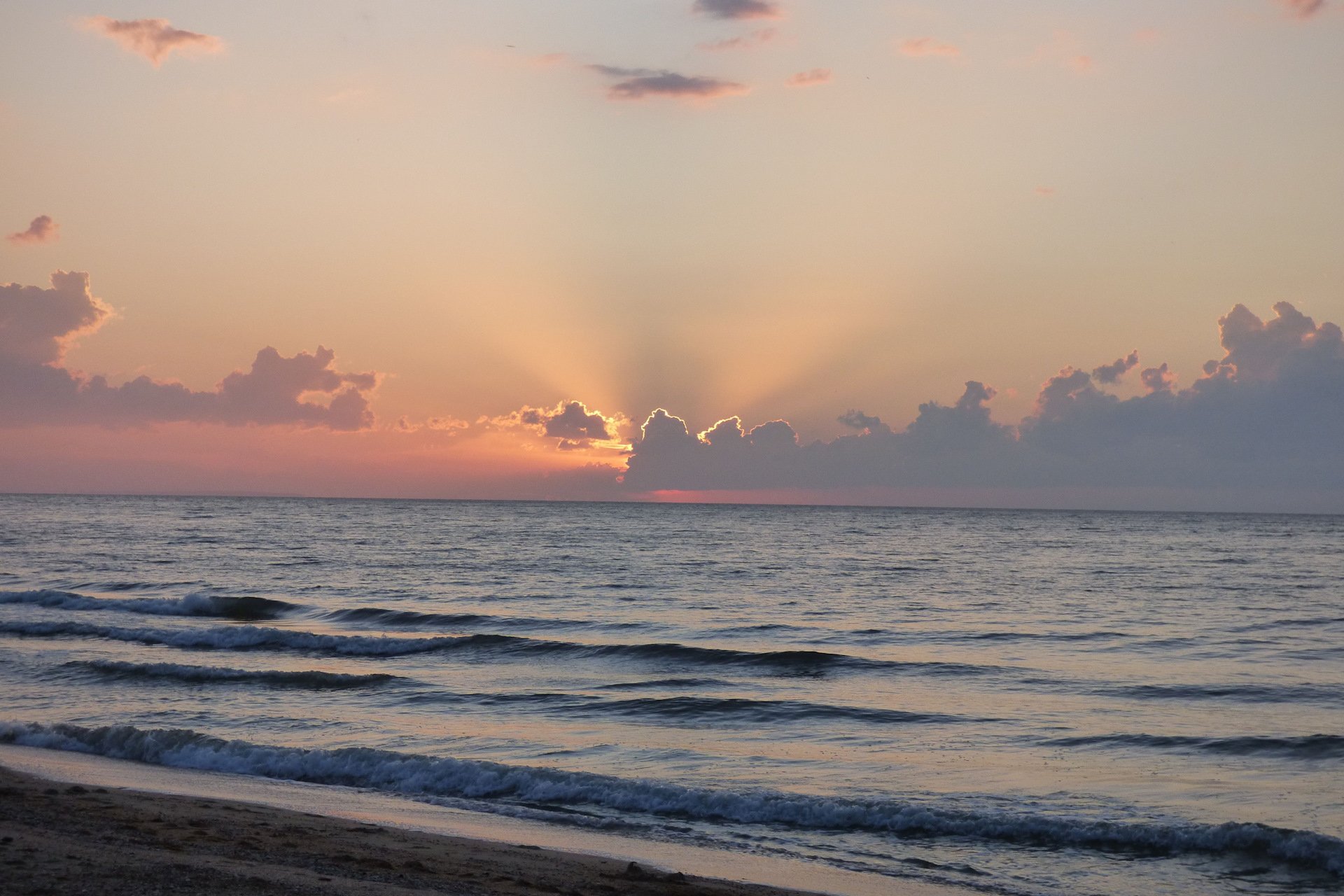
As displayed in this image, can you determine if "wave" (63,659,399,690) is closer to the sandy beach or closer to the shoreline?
the shoreline

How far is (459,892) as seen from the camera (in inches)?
428

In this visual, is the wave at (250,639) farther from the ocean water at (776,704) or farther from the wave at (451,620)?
the wave at (451,620)

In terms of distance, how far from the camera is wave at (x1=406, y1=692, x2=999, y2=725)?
22.5 m

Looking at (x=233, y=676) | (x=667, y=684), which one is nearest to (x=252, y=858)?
(x=667, y=684)

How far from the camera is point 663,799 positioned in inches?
650

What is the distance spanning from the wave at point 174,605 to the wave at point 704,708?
1916cm

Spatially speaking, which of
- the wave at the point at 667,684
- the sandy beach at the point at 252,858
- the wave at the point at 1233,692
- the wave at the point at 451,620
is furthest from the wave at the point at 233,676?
the wave at the point at 1233,692

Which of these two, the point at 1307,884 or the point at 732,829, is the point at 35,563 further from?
the point at 1307,884

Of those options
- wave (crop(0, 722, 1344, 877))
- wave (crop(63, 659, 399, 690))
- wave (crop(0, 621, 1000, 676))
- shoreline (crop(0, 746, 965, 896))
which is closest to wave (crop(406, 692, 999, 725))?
wave (crop(63, 659, 399, 690))

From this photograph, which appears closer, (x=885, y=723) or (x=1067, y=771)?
(x=1067, y=771)

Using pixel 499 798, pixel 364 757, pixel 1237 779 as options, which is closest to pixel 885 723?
pixel 1237 779

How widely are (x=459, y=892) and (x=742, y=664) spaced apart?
19737 millimetres

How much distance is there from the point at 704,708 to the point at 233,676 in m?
12.5

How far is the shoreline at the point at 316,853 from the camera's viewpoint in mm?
10602
